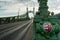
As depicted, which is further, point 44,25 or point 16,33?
point 16,33

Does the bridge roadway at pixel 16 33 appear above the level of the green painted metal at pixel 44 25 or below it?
below

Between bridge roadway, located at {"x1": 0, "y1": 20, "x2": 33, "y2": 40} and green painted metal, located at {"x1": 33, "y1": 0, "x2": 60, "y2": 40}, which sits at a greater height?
green painted metal, located at {"x1": 33, "y1": 0, "x2": 60, "y2": 40}

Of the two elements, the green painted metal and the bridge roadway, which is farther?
the bridge roadway

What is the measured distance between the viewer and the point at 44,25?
252 inches

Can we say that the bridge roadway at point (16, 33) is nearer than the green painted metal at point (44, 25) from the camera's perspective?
No

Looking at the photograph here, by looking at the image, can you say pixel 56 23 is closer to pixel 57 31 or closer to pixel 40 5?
pixel 57 31

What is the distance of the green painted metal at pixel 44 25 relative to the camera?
642 cm

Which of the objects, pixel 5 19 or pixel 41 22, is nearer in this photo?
pixel 41 22

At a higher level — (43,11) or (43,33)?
(43,11)

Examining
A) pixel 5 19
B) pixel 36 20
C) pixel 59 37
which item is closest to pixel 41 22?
pixel 36 20

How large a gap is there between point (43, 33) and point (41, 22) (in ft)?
1.01

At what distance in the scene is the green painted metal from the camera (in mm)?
6418

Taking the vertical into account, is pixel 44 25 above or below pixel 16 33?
above

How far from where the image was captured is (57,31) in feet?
21.4
